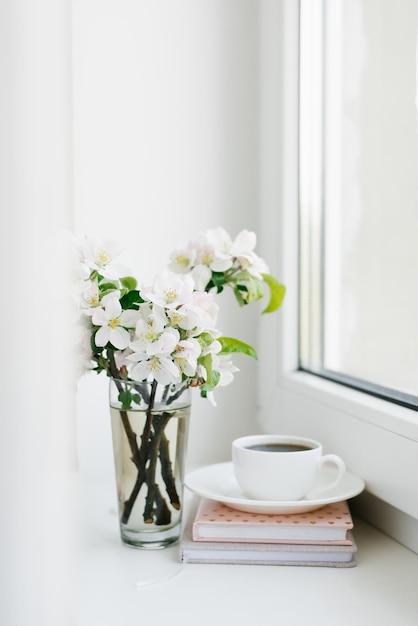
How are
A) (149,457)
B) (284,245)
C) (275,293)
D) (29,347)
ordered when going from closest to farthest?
1. (29,347)
2. (149,457)
3. (275,293)
4. (284,245)

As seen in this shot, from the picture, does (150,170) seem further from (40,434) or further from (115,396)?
(40,434)

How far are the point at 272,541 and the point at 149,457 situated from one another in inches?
6.1

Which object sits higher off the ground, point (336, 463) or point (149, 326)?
point (149, 326)

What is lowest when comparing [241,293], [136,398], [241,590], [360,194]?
[241,590]

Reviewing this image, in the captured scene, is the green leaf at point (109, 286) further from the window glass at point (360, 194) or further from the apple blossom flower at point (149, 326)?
the window glass at point (360, 194)

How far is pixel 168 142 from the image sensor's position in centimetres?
113

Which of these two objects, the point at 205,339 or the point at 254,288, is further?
the point at 254,288

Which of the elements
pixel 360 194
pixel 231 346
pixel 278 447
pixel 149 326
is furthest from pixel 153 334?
pixel 360 194

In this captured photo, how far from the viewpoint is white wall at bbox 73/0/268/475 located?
3.59 ft

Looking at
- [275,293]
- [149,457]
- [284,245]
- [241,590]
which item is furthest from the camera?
[284,245]

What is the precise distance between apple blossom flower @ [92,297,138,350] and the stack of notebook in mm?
210

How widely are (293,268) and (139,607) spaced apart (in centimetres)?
59

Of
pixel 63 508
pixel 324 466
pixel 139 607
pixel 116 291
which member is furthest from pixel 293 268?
pixel 63 508

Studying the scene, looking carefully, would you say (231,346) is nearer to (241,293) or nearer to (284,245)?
Answer: (241,293)
